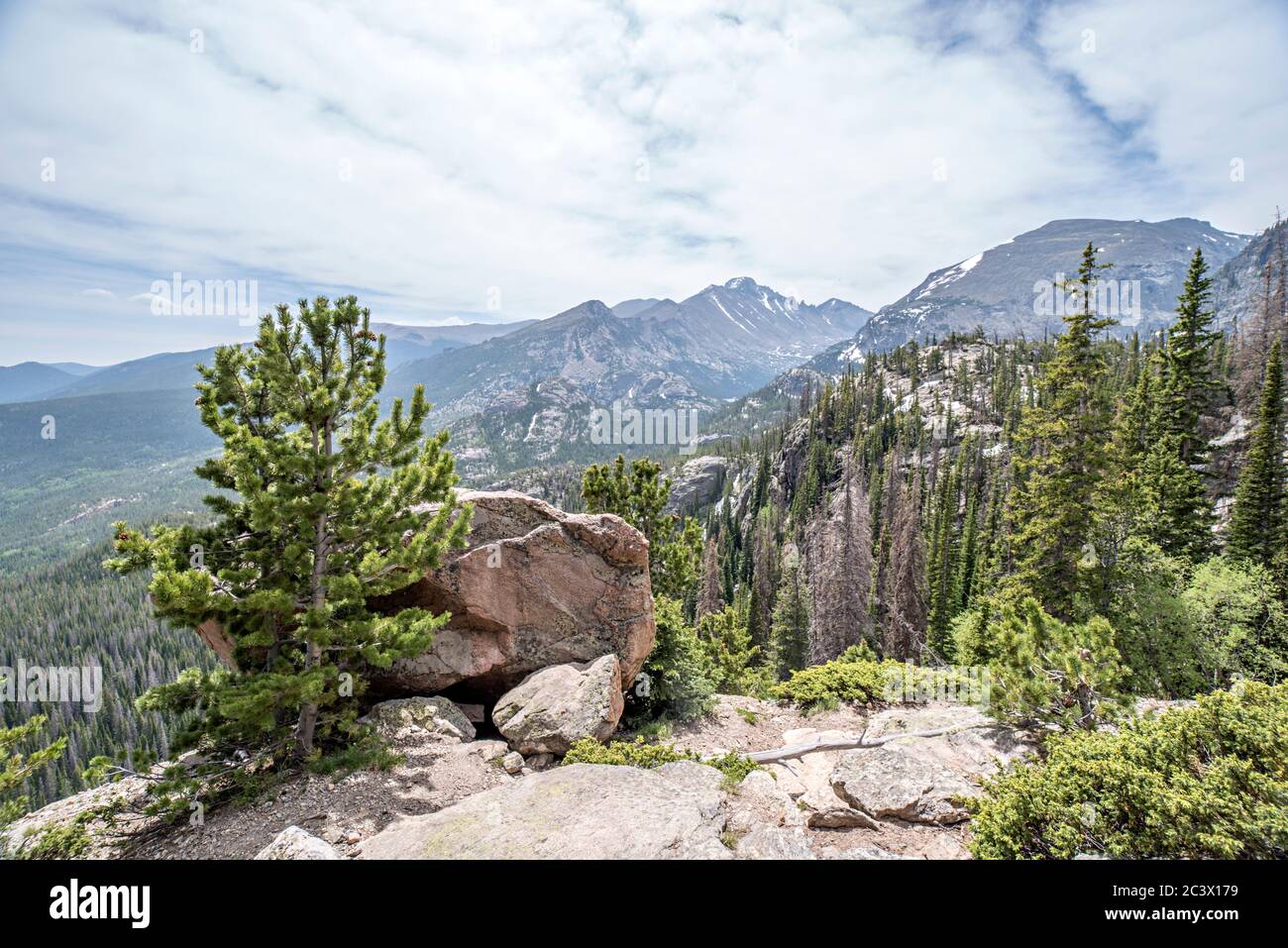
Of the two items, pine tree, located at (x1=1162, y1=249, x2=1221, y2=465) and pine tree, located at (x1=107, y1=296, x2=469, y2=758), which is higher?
pine tree, located at (x1=1162, y1=249, x2=1221, y2=465)

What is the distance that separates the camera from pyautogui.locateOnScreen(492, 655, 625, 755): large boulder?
1128 cm

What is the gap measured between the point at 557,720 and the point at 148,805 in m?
6.99

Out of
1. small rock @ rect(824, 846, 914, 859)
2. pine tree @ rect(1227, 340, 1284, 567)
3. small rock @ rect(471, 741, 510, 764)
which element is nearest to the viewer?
small rock @ rect(824, 846, 914, 859)

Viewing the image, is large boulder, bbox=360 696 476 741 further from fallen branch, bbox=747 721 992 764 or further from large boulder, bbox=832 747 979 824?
large boulder, bbox=832 747 979 824

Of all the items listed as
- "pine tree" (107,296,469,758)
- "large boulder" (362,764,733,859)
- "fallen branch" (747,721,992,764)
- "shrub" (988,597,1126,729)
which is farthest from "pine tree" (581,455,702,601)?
"large boulder" (362,764,733,859)

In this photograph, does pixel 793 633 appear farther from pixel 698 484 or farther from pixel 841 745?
pixel 698 484

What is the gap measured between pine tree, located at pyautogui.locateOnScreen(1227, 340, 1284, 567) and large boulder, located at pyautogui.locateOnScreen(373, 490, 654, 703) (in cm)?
3296

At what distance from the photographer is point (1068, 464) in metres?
17.7

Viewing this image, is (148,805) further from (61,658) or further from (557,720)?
(61,658)

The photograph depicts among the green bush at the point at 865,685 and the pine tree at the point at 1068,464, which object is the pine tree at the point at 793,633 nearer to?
the pine tree at the point at 1068,464

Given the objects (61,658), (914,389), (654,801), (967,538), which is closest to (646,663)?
(654,801)

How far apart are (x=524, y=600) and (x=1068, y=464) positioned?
18652 mm

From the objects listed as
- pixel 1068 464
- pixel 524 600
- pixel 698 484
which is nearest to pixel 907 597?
pixel 1068 464

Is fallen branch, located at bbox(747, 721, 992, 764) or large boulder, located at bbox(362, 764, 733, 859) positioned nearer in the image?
large boulder, located at bbox(362, 764, 733, 859)
